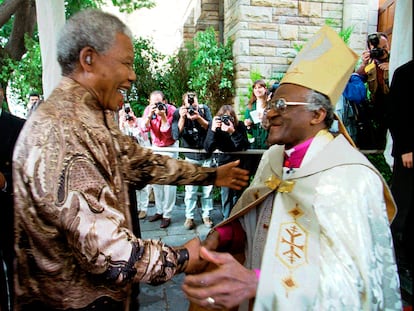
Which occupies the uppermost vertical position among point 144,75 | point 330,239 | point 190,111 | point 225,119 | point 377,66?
point 144,75

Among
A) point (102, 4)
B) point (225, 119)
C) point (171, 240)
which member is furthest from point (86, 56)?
point (102, 4)

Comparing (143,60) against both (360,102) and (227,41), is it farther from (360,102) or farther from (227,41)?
(360,102)

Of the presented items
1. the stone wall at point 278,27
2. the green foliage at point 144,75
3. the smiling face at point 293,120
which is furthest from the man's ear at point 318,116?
the green foliage at point 144,75

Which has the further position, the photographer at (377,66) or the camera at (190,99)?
the camera at (190,99)

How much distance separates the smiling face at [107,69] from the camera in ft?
4.62

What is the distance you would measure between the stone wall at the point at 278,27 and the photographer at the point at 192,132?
9.50ft

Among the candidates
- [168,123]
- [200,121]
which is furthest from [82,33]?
[168,123]

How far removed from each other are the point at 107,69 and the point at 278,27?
7067 millimetres

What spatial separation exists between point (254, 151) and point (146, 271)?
3.66 m

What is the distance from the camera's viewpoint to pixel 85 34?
1375 millimetres

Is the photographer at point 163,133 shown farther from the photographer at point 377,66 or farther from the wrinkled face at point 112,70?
the wrinkled face at point 112,70

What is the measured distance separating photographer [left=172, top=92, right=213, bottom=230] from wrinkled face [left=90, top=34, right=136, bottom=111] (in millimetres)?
3339

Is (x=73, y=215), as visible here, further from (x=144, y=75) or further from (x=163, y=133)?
(x=144, y=75)

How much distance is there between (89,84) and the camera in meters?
1.44
